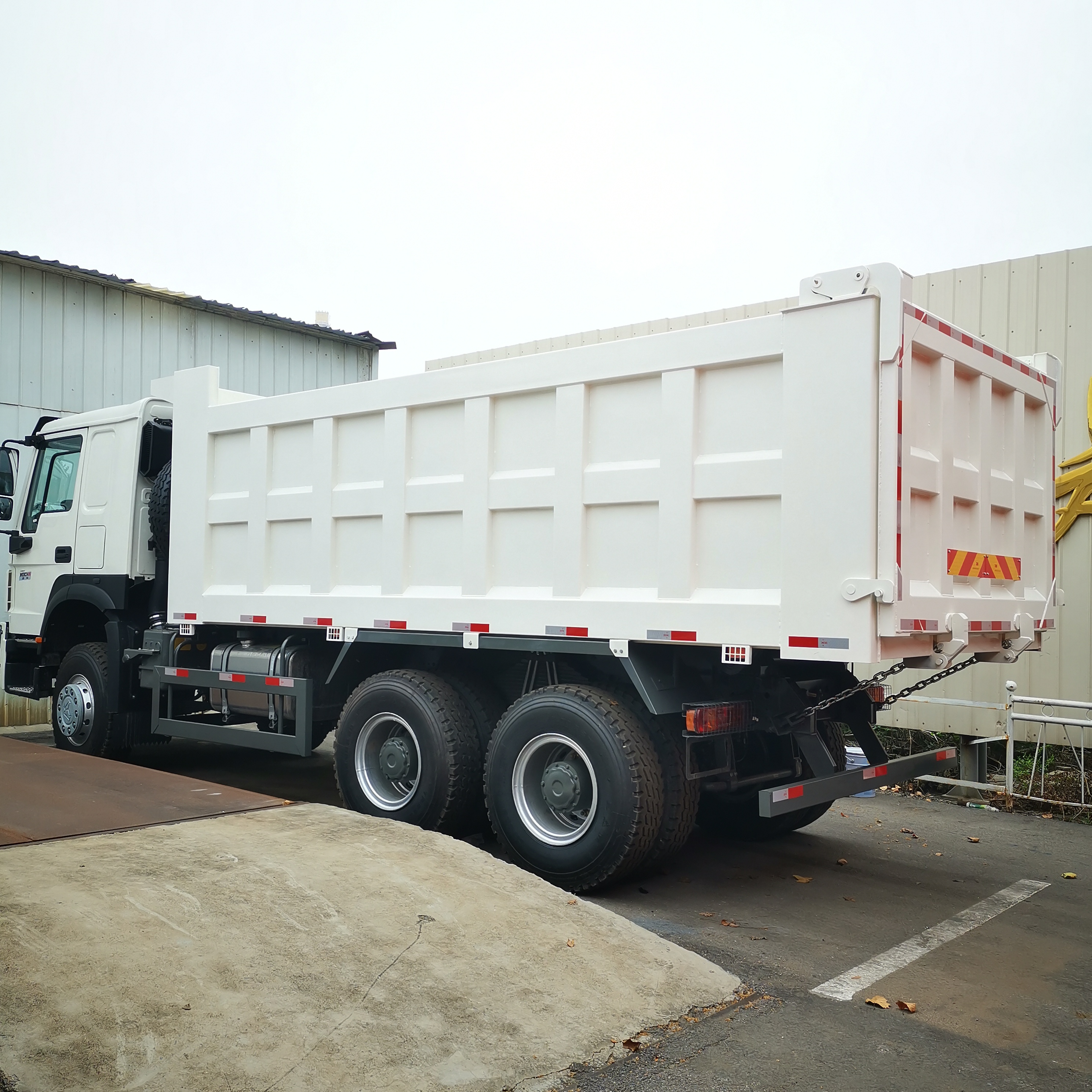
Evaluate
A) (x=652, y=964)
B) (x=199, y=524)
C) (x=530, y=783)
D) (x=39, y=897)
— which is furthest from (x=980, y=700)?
(x=39, y=897)

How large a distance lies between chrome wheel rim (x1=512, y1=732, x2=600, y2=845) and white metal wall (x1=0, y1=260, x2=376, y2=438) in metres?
8.10

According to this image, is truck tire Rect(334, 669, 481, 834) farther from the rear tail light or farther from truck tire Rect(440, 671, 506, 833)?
the rear tail light

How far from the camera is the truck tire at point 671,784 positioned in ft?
19.2

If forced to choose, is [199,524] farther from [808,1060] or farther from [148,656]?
[808,1060]

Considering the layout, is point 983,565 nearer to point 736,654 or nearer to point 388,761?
point 736,654

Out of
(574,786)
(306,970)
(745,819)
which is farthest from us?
(745,819)

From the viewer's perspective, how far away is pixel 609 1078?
141 inches

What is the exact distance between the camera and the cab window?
971cm

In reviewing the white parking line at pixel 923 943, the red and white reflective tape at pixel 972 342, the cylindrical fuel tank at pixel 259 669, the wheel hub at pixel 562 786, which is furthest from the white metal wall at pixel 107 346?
the white parking line at pixel 923 943

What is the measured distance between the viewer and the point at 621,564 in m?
6.04

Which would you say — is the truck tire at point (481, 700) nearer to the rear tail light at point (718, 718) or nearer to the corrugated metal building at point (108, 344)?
the rear tail light at point (718, 718)

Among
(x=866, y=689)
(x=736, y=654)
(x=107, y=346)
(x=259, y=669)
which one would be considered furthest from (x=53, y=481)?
(x=866, y=689)

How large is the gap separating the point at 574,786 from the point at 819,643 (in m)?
1.64

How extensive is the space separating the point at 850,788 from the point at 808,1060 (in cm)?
235
